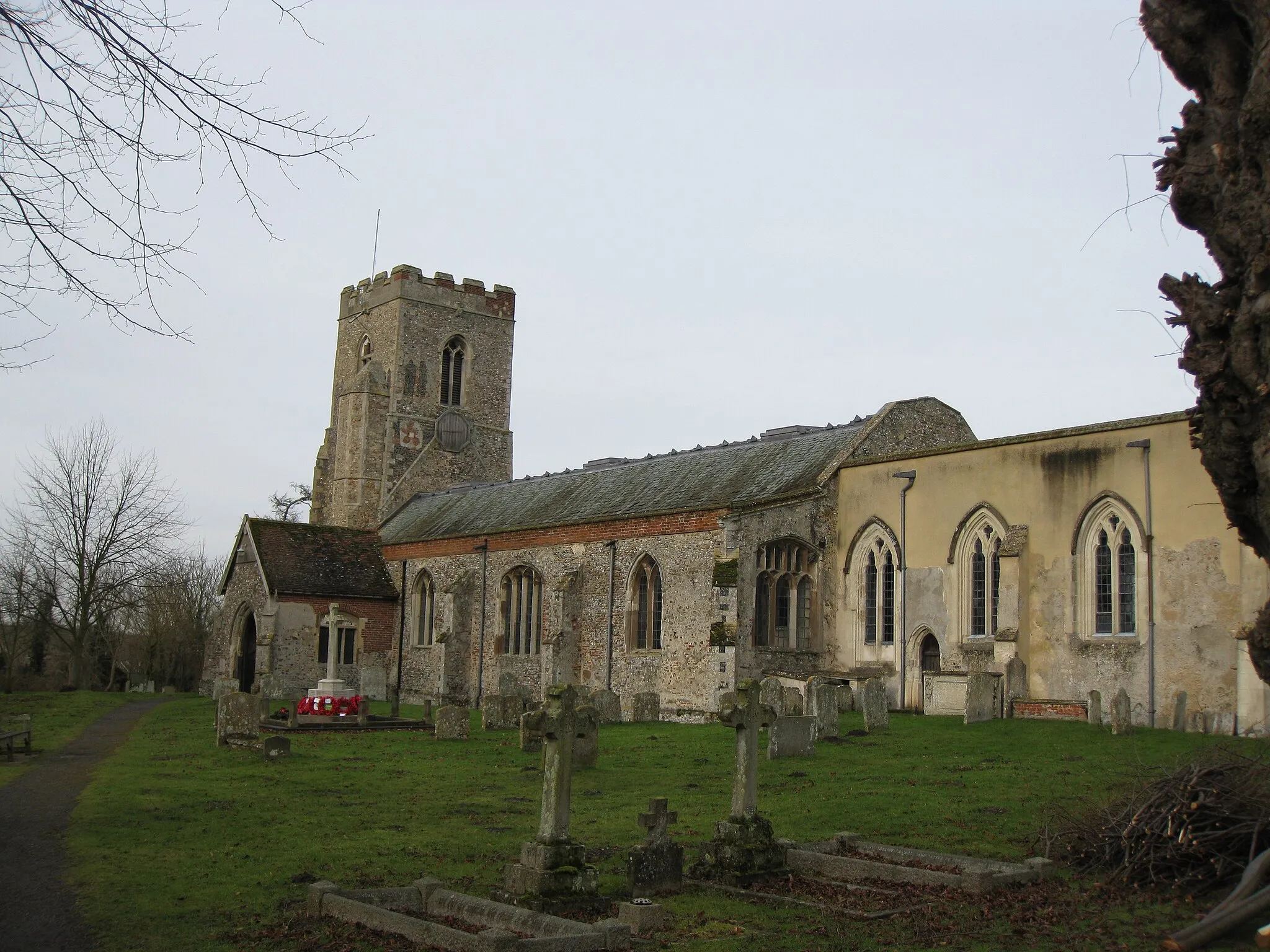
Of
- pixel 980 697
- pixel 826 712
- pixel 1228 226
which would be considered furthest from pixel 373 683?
pixel 1228 226

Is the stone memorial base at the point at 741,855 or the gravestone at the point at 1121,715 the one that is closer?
the stone memorial base at the point at 741,855

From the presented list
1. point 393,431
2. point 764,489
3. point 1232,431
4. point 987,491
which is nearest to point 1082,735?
point 987,491

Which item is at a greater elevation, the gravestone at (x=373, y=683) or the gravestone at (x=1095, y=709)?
the gravestone at (x=1095, y=709)

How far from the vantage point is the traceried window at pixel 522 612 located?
3362cm

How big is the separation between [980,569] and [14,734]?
18.9 metres

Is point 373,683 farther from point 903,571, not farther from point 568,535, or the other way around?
point 903,571

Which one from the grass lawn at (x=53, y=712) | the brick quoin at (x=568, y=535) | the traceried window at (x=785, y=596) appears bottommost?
the grass lawn at (x=53, y=712)

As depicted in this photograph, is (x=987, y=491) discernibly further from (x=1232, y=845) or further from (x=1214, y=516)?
(x=1232, y=845)

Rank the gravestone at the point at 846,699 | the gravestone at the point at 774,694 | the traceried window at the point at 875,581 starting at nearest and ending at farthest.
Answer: the gravestone at the point at 774,694, the gravestone at the point at 846,699, the traceried window at the point at 875,581

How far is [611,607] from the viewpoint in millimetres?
30703

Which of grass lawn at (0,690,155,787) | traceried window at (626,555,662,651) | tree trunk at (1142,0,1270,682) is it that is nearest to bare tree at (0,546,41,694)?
grass lawn at (0,690,155,787)

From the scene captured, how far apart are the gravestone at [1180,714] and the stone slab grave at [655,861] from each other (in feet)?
45.0

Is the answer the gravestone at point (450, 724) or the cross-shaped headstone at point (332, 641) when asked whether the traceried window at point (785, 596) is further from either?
the cross-shaped headstone at point (332, 641)

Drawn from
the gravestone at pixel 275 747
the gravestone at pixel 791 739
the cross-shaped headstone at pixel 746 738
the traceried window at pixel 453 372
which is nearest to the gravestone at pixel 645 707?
the gravestone at pixel 791 739
